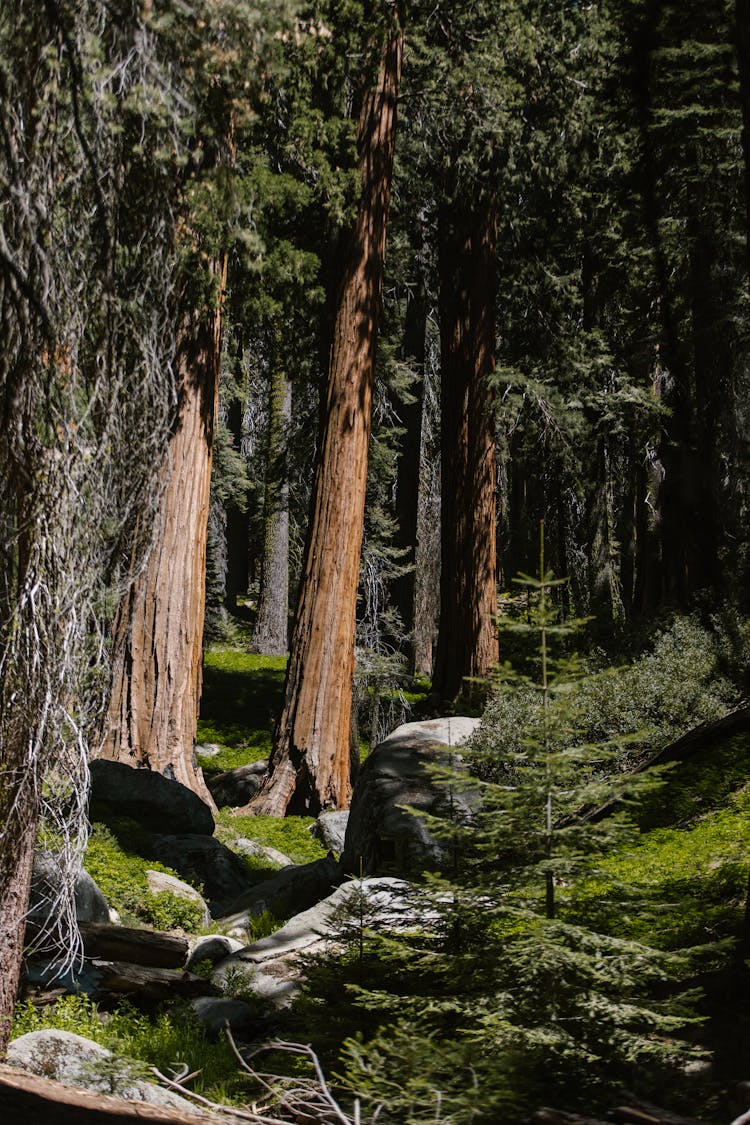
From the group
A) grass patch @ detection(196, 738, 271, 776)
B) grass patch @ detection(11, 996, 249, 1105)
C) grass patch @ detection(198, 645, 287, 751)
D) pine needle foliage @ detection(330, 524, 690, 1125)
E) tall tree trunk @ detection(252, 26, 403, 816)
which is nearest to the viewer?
pine needle foliage @ detection(330, 524, 690, 1125)

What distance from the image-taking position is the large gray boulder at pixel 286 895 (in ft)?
24.7

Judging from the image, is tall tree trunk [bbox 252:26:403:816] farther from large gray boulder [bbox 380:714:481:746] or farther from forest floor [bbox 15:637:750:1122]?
forest floor [bbox 15:637:750:1122]

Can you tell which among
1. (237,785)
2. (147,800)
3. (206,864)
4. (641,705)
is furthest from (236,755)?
(641,705)

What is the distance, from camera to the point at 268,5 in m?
4.80

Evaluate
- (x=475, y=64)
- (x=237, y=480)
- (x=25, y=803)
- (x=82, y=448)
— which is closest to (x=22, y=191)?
(x=82, y=448)

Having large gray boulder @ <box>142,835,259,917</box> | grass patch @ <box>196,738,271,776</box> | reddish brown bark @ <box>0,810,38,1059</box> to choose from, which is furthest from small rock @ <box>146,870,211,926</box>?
grass patch @ <box>196,738,271,776</box>

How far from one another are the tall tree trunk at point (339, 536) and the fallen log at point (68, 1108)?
22.8 feet

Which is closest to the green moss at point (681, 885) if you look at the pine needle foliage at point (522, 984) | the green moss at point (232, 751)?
the pine needle foliage at point (522, 984)

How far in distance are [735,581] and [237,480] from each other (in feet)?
46.3

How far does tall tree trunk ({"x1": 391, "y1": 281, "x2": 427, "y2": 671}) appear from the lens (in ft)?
66.9

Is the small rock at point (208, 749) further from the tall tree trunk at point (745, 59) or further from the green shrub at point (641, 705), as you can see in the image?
the tall tree trunk at point (745, 59)

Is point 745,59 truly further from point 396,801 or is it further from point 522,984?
point 396,801

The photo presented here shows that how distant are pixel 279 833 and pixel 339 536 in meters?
3.27

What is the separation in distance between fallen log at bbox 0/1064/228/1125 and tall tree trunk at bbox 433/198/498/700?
384 inches
